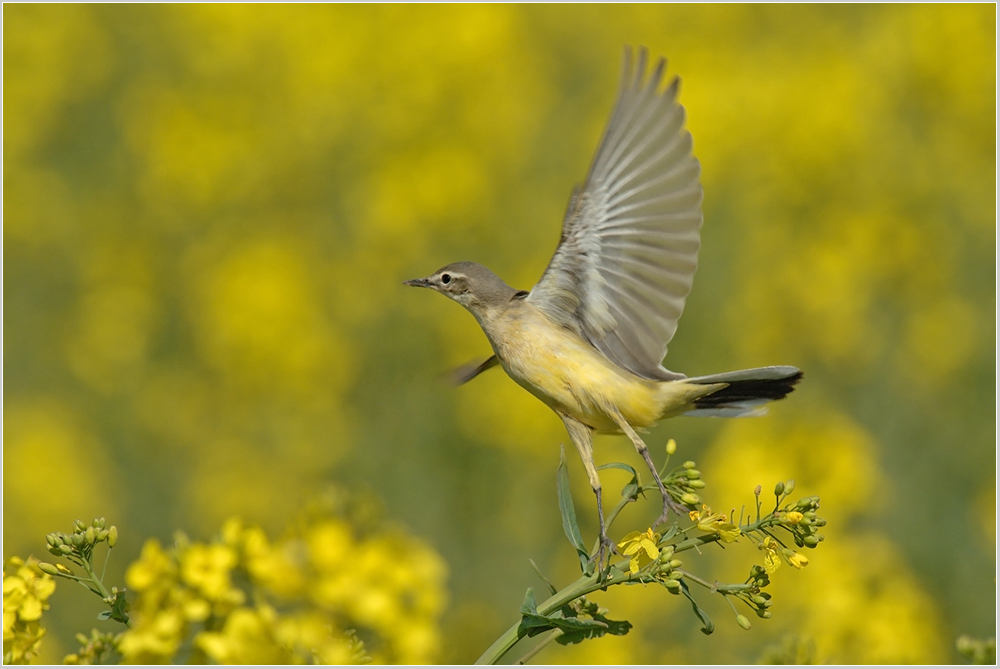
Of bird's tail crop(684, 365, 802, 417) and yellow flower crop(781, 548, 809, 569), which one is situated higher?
bird's tail crop(684, 365, 802, 417)

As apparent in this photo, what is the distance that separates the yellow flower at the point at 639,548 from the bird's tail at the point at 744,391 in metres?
0.65

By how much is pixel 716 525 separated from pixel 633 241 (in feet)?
3.33

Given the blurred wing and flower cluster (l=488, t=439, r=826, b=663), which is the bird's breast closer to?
the blurred wing

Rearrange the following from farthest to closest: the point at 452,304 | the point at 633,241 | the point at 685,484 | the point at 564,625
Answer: the point at 452,304, the point at 633,241, the point at 685,484, the point at 564,625

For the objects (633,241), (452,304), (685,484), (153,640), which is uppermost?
(452,304)

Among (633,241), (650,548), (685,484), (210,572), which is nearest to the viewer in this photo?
(650,548)

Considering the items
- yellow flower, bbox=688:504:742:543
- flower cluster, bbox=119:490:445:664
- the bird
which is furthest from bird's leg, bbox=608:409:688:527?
flower cluster, bbox=119:490:445:664

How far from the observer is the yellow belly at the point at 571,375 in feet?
9.21

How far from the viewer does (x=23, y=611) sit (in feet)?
6.98

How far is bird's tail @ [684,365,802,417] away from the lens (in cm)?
256

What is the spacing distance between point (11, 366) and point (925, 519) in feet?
22.5

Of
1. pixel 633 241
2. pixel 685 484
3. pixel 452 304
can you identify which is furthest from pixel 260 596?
pixel 452 304

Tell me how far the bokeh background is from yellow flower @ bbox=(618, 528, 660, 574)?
1.90 meters

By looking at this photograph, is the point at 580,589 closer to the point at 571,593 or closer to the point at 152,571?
the point at 571,593
